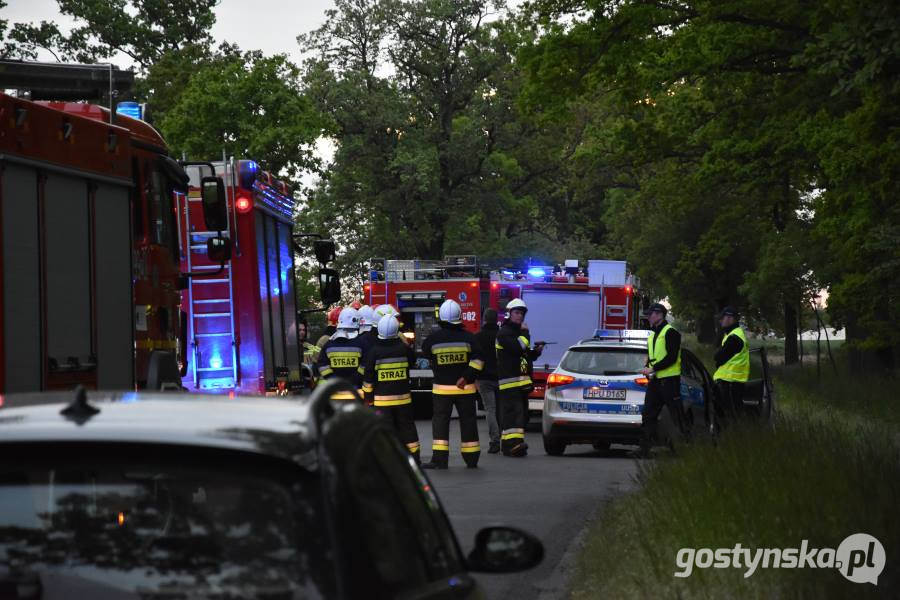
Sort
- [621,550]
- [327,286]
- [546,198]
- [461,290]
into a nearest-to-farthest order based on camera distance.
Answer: [621,550] → [327,286] → [461,290] → [546,198]

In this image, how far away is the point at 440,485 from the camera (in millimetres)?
15727

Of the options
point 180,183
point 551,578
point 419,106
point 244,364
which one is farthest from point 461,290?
point 419,106

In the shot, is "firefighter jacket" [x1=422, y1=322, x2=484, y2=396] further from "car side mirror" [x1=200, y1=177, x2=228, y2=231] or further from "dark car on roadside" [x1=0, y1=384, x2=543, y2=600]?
"dark car on roadside" [x1=0, y1=384, x2=543, y2=600]

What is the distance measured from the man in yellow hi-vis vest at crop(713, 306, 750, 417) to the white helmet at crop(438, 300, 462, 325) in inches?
138

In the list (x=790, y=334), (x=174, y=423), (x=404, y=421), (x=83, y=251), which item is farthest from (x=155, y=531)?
(x=790, y=334)

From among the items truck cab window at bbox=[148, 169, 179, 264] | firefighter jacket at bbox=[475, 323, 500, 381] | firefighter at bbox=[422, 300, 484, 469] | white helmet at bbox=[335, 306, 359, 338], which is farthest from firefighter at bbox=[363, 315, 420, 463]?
truck cab window at bbox=[148, 169, 179, 264]

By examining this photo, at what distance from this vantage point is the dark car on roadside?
3373 mm

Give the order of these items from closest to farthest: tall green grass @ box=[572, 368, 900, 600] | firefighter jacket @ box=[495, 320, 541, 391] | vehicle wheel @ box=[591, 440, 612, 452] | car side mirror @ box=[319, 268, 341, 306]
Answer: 1. tall green grass @ box=[572, 368, 900, 600]
2. car side mirror @ box=[319, 268, 341, 306]
3. firefighter jacket @ box=[495, 320, 541, 391]
4. vehicle wheel @ box=[591, 440, 612, 452]

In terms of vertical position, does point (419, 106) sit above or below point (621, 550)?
above

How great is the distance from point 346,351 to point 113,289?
6394 millimetres

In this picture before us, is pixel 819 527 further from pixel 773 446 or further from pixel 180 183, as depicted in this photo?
pixel 180 183

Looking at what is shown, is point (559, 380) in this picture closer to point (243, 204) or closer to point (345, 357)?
point (345, 357)

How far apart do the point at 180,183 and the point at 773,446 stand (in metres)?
4.92

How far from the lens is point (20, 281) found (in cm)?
882
